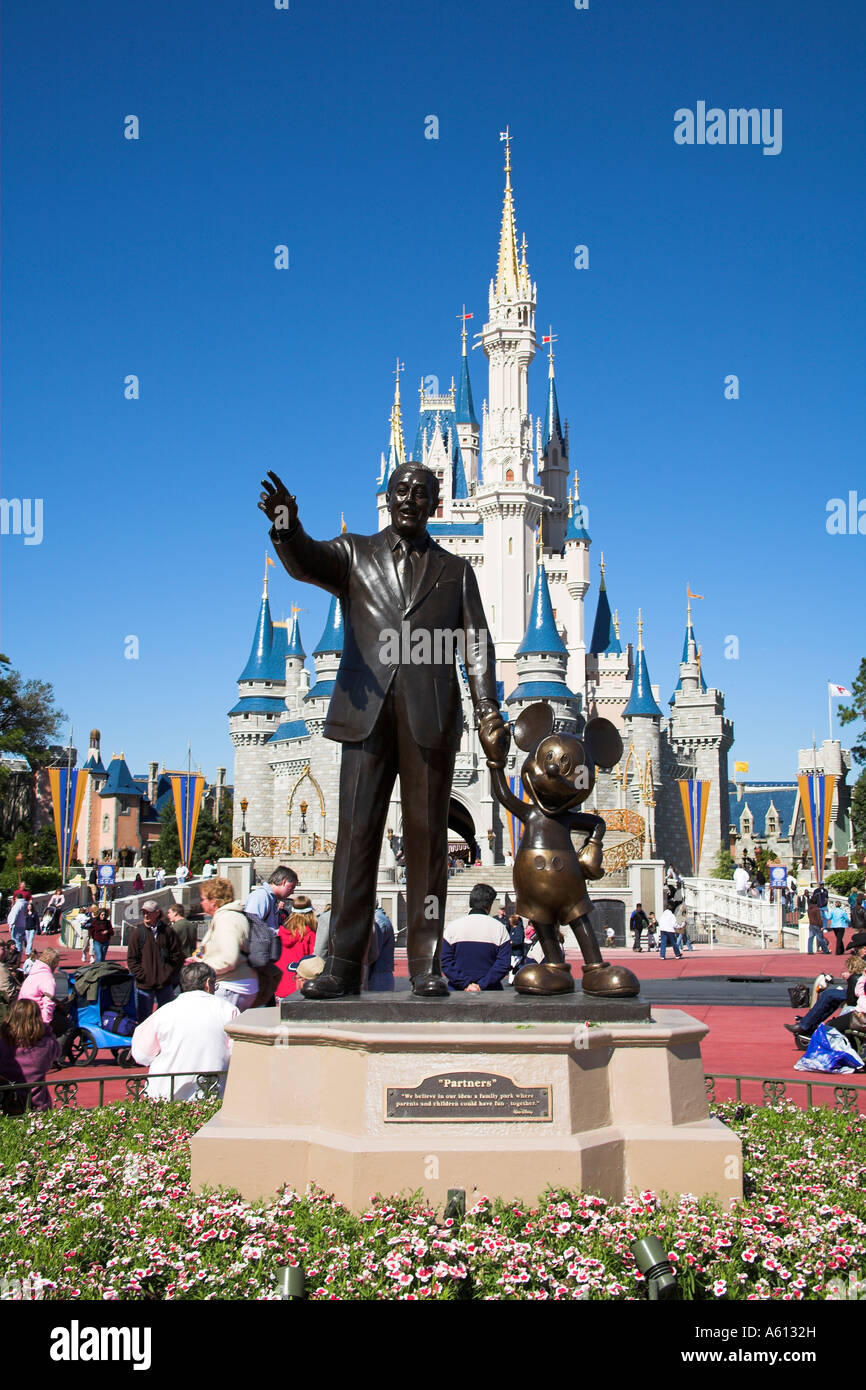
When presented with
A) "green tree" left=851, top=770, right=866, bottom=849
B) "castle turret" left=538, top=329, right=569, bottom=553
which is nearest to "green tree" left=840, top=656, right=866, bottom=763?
"green tree" left=851, top=770, right=866, bottom=849

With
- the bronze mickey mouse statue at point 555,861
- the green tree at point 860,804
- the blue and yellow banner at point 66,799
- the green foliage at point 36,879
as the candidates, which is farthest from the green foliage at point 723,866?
the bronze mickey mouse statue at point 555,861

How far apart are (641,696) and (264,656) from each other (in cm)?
2069

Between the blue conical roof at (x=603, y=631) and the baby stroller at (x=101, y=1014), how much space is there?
53483mm

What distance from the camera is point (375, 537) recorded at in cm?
545

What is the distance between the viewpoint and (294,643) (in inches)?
2440

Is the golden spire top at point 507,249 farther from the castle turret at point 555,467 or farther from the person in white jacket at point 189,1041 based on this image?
the person in white jacket at point 189,1041

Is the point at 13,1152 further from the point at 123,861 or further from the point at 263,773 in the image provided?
the point at 123,861

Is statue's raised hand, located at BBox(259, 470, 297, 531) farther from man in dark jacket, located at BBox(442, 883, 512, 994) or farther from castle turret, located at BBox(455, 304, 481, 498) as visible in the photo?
castle turret, located at BBox(455, 304, 481, 498)

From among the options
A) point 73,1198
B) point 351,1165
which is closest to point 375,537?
point 351,1165

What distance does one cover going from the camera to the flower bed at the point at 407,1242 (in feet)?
12.1

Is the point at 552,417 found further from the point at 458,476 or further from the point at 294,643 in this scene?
the point at 294,643

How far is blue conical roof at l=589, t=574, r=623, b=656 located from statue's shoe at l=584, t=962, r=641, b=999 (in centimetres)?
5753

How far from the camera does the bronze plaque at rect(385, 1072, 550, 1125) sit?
4.30 metres
